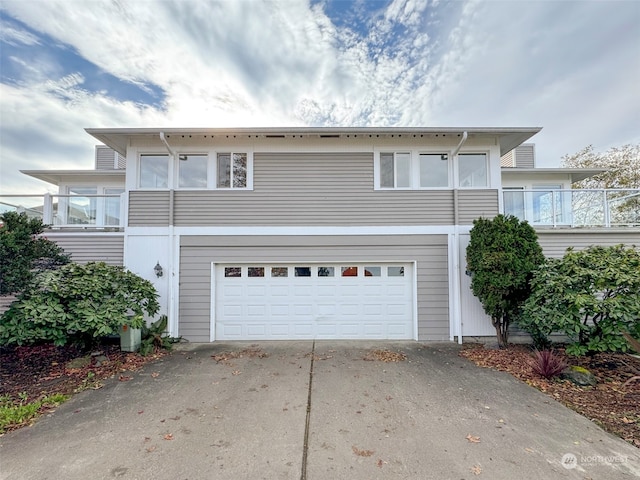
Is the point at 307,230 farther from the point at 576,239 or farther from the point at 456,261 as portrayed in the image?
the point at 576,239

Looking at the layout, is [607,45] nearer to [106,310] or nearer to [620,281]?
[620,281]

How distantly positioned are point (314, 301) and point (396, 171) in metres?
3.98

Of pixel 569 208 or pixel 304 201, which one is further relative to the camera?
pixel 569 208

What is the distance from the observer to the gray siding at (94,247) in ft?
23.0

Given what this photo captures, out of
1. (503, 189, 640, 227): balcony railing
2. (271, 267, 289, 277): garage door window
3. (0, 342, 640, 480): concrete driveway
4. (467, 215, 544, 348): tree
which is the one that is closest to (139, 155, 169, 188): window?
(271, 267, 289, 277): garage door window

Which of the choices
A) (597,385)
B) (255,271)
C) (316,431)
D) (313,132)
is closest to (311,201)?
(313,132)

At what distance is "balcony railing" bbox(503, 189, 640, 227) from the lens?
7422mm

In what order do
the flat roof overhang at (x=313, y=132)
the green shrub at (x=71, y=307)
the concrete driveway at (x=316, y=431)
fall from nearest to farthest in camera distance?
the concrete driveway at (x=316, y=431), the green shrub at (x=71, y=307), the flat roof overhang at (x=313, y=132)

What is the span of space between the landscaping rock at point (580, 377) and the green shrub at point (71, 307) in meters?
7.74

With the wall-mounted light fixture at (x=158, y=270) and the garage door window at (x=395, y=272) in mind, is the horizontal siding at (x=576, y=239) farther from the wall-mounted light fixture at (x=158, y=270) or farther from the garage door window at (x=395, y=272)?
the wall-mounted light fixture at (x=158, y=270)

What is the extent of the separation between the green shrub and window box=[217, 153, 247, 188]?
322 cm

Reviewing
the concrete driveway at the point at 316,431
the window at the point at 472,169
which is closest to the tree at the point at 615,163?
the window at the point at 472,169

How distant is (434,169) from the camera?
7.29 m

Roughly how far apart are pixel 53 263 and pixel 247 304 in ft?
13.7
